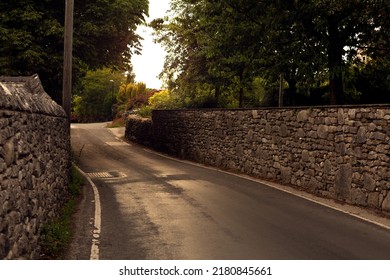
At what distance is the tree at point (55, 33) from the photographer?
17.7 m

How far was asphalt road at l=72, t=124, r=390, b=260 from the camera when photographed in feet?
22.8

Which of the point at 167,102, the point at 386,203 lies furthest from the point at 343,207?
the point at 167,102

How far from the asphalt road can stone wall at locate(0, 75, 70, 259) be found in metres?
1.11

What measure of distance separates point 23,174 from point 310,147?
1049cm

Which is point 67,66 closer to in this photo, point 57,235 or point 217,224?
point 57,235

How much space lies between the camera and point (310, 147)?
45.1 ft

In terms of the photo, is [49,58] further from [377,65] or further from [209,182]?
[377,65]

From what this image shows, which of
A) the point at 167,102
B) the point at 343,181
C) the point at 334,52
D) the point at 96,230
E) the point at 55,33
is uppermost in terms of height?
the point at 55,33

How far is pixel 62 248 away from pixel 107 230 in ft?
Answer: 5.21

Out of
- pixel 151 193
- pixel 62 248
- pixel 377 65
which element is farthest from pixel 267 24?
pixel 62 248

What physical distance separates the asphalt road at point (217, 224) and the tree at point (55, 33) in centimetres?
703

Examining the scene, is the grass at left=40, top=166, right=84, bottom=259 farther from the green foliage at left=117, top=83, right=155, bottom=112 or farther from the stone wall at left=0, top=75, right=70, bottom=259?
the green foliage at left=117, top=83, right=155, bottom=112

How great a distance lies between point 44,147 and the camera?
310 inches

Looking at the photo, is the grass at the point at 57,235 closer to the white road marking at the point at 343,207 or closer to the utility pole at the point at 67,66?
the utility pole at the point at 67,66
